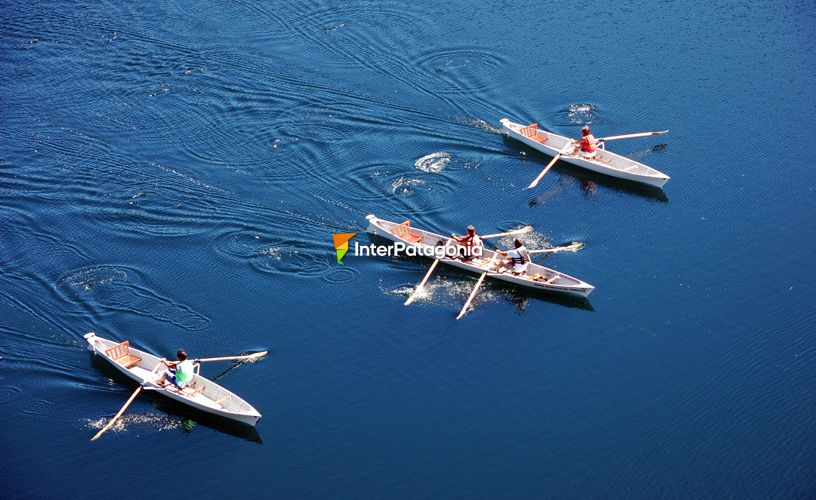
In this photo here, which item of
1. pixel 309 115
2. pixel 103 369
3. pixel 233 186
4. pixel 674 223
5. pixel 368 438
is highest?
pixel 674 223

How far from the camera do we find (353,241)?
36.4m

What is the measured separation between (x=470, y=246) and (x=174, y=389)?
11.5m

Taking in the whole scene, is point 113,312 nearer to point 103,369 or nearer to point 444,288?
point 103,369

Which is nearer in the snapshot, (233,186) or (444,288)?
(444,288)

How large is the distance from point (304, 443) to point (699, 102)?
24.7m

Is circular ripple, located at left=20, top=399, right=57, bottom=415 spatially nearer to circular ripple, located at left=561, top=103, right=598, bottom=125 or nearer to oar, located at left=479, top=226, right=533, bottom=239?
oar, located at left=479, top=226, right=533, bottom=239

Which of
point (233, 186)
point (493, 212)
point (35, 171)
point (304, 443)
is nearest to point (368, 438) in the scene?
point (304, 443)

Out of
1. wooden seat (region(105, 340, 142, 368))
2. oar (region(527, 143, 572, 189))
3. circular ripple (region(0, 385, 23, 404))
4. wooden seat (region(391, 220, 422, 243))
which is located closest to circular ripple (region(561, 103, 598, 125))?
oar (region(527, 143, 572, 189))

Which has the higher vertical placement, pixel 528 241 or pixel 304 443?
pixel 528 241

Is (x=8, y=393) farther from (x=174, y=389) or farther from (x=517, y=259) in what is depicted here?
(x=517, y=259)

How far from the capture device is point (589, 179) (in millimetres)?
39438

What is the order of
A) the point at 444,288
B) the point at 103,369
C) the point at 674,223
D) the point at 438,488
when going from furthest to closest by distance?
1. the point at 674,223
2. the point at 444,288
3. the point at 103,369
4. the point at 438,488

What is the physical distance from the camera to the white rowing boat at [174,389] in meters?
29.5

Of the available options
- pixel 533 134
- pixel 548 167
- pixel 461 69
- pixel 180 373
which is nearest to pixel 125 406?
pixel 180 373
